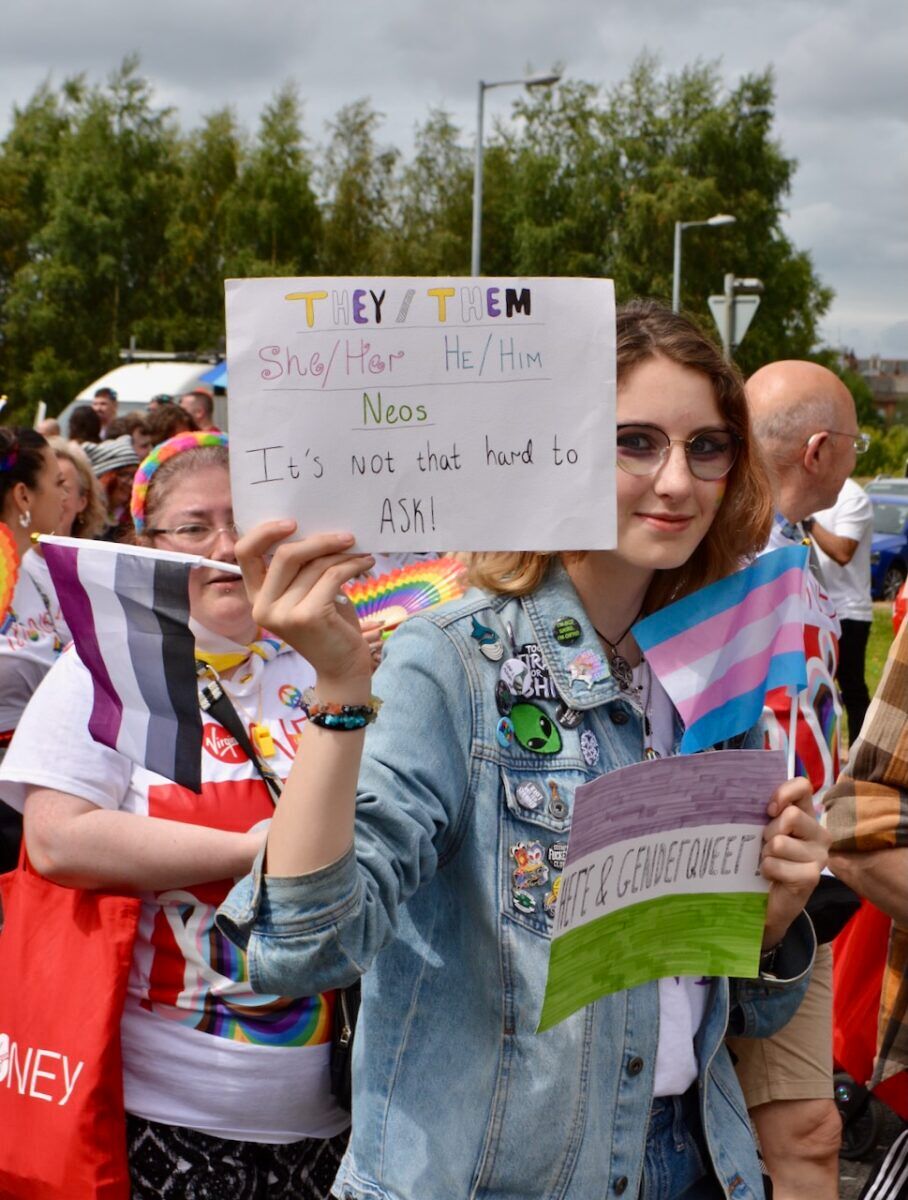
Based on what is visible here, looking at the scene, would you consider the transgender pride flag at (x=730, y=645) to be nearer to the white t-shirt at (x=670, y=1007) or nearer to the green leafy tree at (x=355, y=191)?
the white t-shirt at (x=670, y=1007)

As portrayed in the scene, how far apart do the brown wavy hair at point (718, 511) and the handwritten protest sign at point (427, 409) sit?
20 centimetres

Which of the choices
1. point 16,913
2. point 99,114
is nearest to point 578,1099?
point 16,913

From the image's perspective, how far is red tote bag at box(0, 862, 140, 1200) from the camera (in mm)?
2297

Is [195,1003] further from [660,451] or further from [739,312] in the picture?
[739,312]

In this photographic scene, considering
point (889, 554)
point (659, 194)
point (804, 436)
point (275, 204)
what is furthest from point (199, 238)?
point (804, 436)

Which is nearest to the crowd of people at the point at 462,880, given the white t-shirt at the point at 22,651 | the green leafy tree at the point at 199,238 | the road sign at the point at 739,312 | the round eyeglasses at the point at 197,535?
the round eyeglasses at the point at 197,535

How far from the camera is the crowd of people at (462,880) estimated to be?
1.48 meters

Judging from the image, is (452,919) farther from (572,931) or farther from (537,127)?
(537,127)

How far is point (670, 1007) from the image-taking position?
1782 millimetres

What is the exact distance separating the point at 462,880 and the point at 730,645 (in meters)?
0.51

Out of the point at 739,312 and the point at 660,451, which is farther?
the point at 739,312

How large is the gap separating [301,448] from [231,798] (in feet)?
3.55

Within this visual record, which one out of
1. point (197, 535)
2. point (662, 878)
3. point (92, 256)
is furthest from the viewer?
point (92, 256)

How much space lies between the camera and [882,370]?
14438 cm
